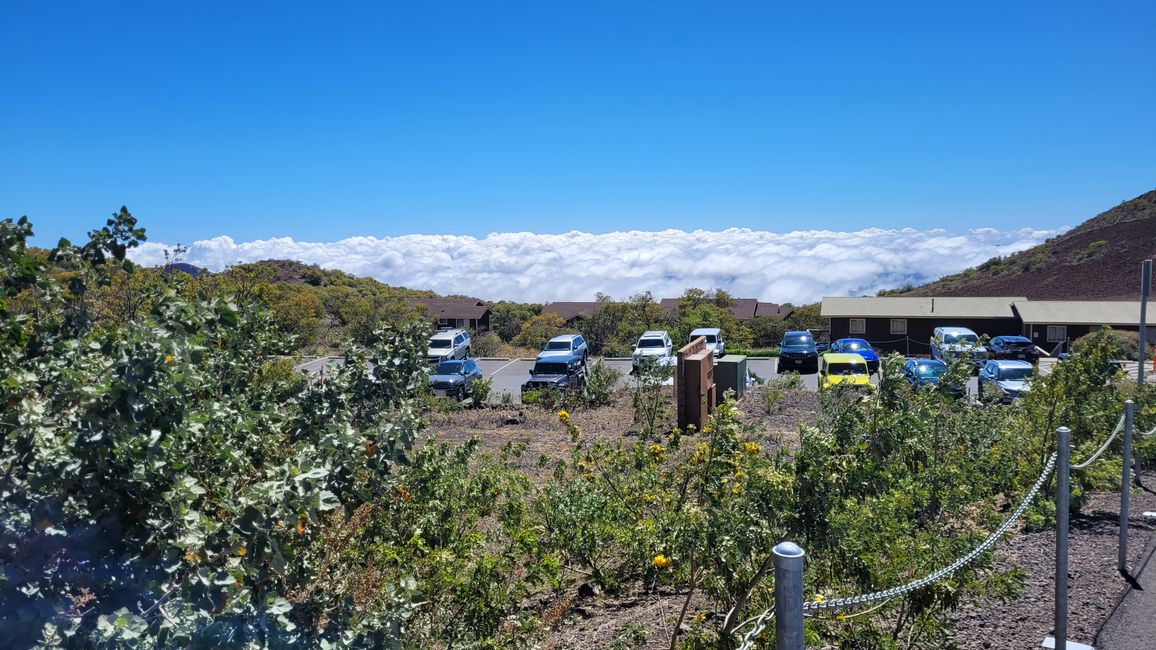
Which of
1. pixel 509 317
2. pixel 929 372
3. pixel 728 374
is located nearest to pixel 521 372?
pixel 728 374

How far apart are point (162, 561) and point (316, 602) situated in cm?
80

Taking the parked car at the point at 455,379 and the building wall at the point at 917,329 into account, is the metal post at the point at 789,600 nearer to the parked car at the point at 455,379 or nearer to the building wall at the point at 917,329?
the parked car at the point at 455,379

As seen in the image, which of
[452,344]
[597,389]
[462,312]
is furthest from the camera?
[462,312]

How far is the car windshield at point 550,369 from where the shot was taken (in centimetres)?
2384

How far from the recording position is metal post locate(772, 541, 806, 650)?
2.34 m

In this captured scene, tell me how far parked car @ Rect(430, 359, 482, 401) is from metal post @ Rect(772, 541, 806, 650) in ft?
64.2

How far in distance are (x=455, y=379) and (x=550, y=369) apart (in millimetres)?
3051

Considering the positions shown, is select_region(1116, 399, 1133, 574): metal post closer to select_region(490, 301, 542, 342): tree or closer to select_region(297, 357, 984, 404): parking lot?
select_region(297, 357, 984, 404): parking lot

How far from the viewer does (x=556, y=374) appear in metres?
23.7

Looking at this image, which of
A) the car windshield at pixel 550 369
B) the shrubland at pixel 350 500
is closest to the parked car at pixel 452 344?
the car windshield at pixel 550 369

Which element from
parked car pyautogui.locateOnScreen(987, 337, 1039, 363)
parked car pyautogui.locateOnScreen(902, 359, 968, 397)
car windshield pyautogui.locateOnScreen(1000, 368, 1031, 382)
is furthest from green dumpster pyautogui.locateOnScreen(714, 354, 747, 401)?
parked car pyautogui.locateOnScreen(987, 337, 1039, 363)

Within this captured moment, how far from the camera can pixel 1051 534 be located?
7.18 meters

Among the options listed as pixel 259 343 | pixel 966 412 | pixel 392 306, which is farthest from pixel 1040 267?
pixel 259 343

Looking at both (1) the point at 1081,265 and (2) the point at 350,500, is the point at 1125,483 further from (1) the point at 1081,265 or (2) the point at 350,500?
(1) the point at 1081,265
